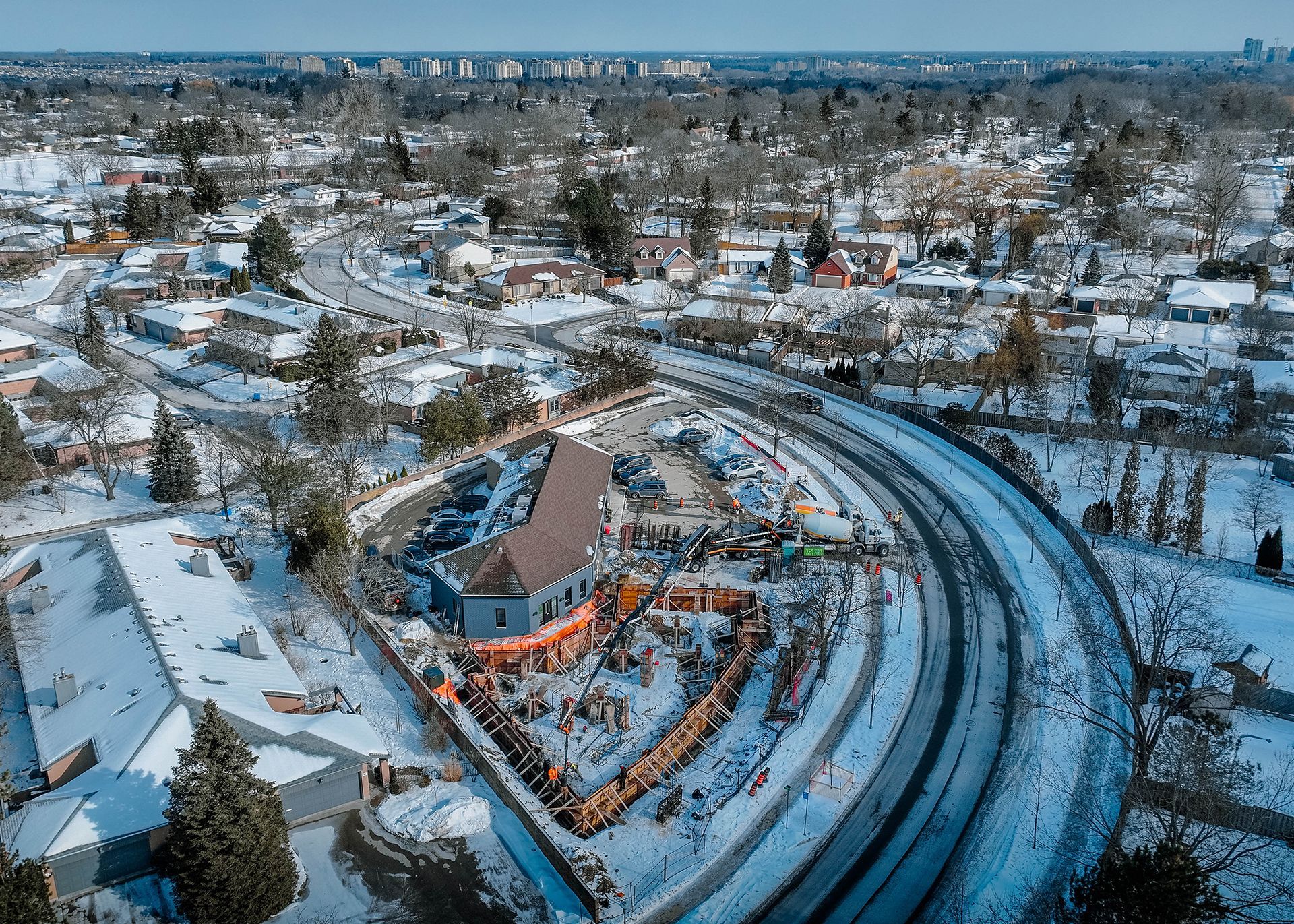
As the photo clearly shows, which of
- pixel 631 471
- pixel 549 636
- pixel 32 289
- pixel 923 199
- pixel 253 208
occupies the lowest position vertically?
pixel 549 636

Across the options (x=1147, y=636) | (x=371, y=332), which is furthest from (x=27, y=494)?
(x=1147, y=636)

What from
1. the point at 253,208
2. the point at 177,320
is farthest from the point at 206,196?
the point at 177,320

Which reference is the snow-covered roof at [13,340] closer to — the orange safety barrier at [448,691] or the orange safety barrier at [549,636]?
the orange safety barrier at [549,636]

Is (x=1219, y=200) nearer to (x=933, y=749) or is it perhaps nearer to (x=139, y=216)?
(x=933, y=749)

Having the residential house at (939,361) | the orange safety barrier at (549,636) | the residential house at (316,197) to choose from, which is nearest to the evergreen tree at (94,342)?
the orange safety barrier at (549,636)

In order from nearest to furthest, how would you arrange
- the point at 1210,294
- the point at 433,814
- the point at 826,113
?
the point at 433,814 → the point at 1210,294 → the point at 826,113
